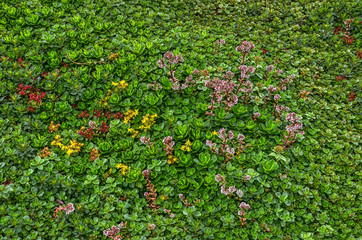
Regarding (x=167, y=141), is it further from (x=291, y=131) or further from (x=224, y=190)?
(x=291, y=131)

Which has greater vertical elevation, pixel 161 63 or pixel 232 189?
pixel 161 63

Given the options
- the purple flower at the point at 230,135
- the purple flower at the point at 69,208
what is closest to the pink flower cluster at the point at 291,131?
the purple flower at the point at 230,135

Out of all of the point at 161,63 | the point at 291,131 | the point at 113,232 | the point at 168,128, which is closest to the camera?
the point at 113,232

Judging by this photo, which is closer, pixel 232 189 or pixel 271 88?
pixel 232 189

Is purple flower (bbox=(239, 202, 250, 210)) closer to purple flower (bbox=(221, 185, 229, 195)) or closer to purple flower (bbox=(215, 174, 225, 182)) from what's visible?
purple flower (bbox=(221, 185, 229, 195))

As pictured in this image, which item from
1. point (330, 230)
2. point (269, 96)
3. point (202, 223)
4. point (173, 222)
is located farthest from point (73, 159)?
point (330, 230)

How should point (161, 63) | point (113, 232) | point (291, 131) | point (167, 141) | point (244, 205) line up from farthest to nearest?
point (161, 63), point (291, 131), point (167, 141), point (244, 205), point (113, 232)

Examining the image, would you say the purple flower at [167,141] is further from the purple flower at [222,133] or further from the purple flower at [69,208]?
the purple flower at [69,208]

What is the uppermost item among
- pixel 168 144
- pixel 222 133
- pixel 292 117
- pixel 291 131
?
pixel 292 117

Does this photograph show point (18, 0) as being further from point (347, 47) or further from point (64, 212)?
point (347, 47)

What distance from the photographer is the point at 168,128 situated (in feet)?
15.1

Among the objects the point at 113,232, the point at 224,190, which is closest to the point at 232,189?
the point at 224,190

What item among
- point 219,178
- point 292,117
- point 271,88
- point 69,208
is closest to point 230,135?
point 219,178

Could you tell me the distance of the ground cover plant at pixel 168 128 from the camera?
3867 mm
